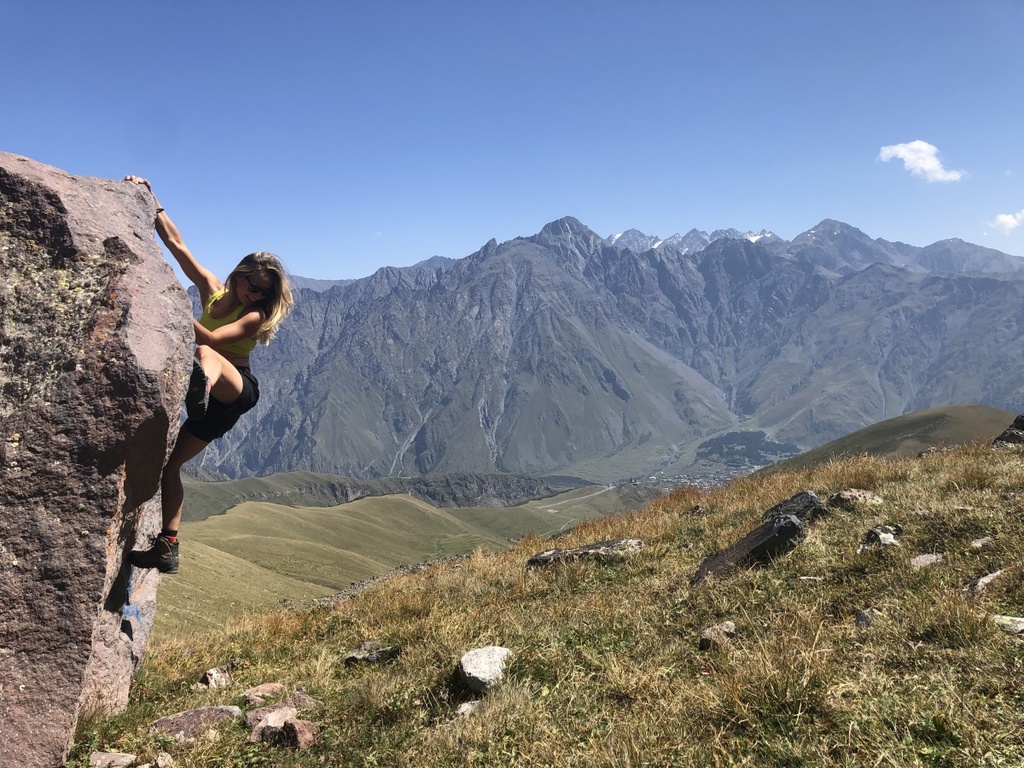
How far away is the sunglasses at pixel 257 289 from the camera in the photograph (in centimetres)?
718

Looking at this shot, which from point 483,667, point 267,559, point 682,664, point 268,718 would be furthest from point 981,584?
point 267,559

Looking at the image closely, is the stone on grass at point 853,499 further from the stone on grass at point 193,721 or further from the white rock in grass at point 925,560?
the stone on grass at point 193,721

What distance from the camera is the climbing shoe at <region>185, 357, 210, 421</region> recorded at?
21.1 feet

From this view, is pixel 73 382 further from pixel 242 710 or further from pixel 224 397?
pixel 242 710

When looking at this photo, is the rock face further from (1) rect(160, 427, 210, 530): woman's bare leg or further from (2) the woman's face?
(2) the woman's face

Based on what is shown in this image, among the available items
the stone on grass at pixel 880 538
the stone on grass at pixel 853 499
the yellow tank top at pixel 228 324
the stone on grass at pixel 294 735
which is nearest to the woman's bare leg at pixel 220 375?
the yellow tank top at pixel 228 324

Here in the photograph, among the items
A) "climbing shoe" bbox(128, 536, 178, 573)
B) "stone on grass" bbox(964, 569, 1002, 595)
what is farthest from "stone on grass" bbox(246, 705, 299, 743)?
"stone on grass" bbox(964, 569, 1002, 595)

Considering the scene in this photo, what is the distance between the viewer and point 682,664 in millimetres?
5770

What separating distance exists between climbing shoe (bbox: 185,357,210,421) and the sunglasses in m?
1.16

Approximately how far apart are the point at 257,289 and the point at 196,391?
1.50m

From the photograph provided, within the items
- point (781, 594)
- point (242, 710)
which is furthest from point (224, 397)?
point (781, 594)

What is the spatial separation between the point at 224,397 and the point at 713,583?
6.45 metres

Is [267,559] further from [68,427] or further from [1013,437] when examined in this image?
[68,427]

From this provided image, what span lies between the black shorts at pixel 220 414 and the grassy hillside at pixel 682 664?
2.98 m
